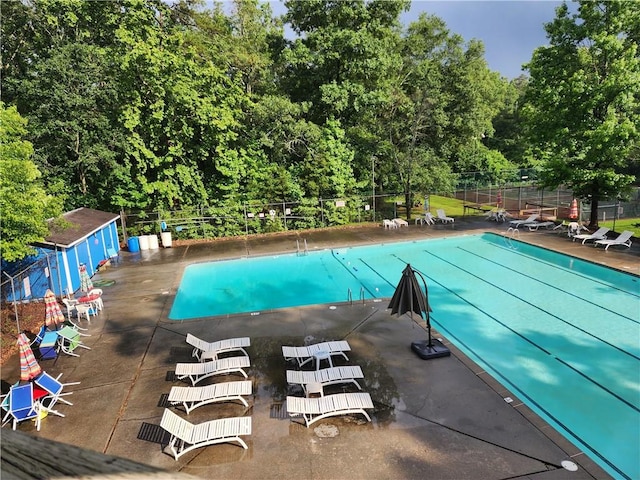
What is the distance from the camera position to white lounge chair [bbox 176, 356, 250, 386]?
807 cm

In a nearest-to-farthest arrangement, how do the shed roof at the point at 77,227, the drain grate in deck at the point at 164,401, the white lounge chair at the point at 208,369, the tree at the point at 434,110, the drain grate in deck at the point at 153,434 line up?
1. the drain grate in deck at the point at 153,434
2. the drain grate in deck at the point at 164,401
3. the white lounge chair at the point at 208,369
4. the shed roof at the point at 77,227
5. the tree at the point at 434,110

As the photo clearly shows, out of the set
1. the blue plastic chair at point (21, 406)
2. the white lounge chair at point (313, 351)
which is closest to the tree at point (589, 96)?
the white lounge chair at point (313, 351)

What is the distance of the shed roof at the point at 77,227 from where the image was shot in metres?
13.9

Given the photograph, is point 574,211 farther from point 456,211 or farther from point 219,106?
point 219,106

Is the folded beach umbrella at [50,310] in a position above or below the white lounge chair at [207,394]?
above

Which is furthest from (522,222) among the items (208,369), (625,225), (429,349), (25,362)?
(25,362)

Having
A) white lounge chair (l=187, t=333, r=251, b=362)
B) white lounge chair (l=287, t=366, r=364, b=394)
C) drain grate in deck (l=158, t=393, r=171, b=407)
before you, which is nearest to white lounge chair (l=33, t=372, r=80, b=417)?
drain grate in deck (l=158, t=393, r=171, b=407)

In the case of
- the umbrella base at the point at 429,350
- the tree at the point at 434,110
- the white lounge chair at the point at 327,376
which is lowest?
the umbrella base at the point at 429,350

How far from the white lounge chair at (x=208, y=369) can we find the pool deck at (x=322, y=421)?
246mm

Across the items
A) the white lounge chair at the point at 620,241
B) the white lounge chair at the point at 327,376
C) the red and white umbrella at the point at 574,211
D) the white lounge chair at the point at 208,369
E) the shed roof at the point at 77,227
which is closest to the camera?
the white lounge chair at the point at 327,376

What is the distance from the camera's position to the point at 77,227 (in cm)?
1355

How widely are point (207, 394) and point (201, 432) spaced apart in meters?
1.10

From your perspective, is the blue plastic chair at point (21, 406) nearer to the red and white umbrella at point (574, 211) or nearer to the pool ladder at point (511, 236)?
the pool ladder at point (511, 236)

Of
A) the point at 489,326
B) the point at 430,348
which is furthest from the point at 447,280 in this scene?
the point at 430,348
